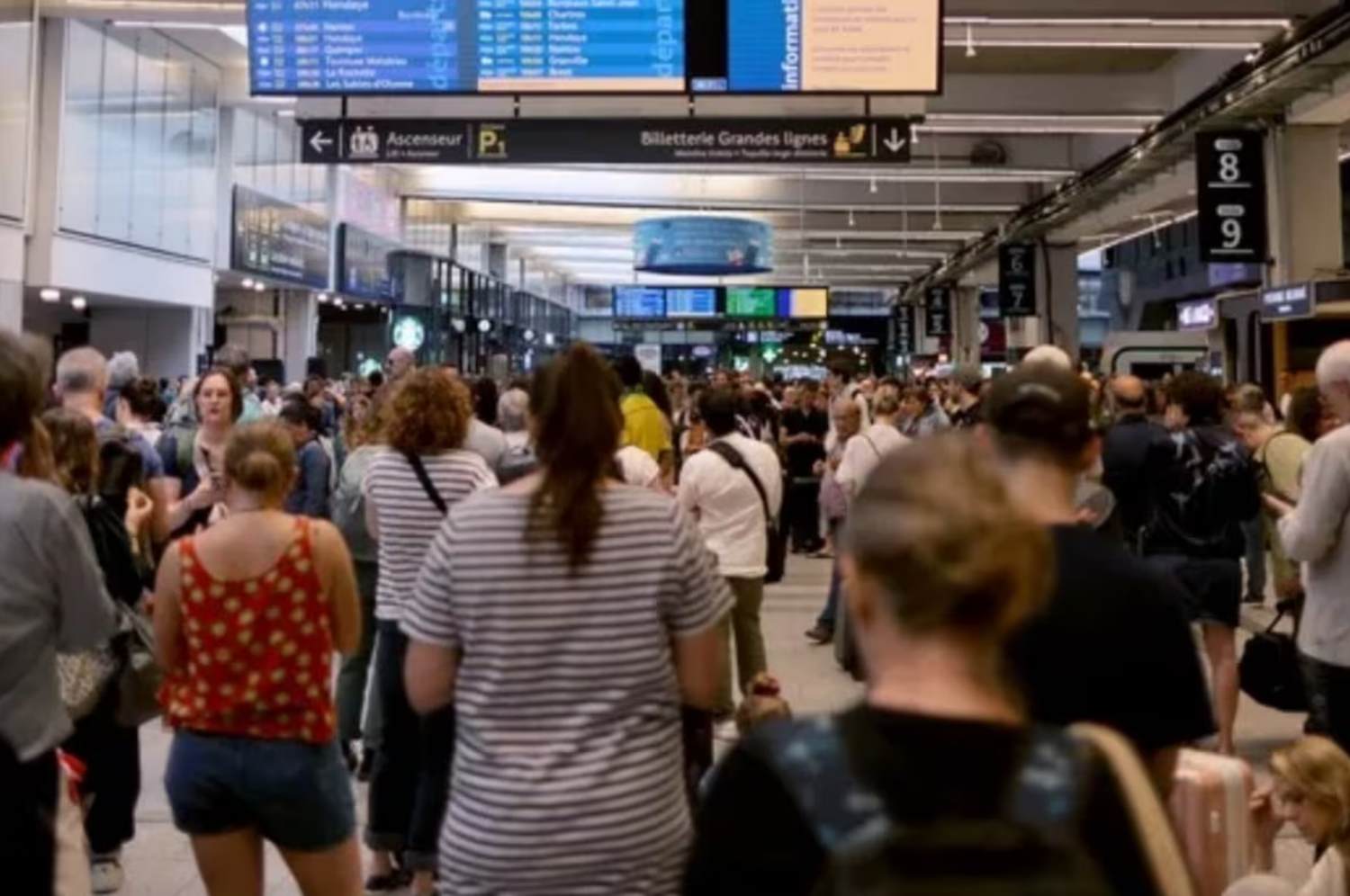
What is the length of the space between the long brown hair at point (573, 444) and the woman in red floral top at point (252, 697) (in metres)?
0.86

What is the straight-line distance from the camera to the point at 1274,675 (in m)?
4.98

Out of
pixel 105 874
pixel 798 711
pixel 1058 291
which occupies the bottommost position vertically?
pixel 105 874

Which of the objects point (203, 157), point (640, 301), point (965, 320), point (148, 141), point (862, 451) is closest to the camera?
point (862, 451)

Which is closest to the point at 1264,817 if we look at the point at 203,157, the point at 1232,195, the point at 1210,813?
the point at 1210,813

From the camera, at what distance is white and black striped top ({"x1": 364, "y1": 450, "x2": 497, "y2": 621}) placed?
3641mm

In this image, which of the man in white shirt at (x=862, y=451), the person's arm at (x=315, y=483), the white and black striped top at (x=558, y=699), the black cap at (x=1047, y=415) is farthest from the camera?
the man in white shirt at (x=862, y=451)

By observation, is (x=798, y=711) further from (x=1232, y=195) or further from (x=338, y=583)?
(x=1232, y=195)

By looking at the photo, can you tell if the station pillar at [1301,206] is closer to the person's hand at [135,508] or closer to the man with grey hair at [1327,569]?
the man with grey hair at [1327,569]

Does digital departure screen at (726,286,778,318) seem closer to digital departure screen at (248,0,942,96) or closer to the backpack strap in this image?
digital departure screen at (248,0,942,96)

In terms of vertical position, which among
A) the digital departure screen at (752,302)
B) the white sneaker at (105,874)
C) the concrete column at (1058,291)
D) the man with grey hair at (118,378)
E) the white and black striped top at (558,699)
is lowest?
the white sneaker at (105,874)

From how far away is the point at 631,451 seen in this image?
215 inches

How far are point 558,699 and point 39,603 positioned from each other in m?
1.11

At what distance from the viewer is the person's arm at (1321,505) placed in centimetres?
341

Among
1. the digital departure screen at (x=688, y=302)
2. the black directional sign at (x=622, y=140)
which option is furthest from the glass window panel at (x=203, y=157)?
the digital departure screen at (x=688, y=302)
